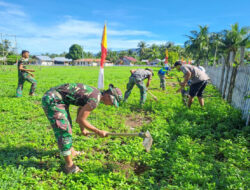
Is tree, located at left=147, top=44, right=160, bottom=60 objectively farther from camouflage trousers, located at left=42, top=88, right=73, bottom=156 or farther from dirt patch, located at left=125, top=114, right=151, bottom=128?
camouflage trousers, located at left=42, top=88, right=73, bottom=156

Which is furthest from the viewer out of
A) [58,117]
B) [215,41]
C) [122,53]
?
[122,53]

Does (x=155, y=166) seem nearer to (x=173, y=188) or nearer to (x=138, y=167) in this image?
(x=138, y=167)

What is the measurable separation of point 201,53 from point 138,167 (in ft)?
153

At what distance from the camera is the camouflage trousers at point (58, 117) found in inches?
103

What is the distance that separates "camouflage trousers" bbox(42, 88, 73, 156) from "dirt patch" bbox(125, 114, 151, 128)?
245cm

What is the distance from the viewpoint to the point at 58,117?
8.64 ft

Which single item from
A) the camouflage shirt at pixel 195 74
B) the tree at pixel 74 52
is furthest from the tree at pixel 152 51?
the camouflage shirt at pixel 195 74

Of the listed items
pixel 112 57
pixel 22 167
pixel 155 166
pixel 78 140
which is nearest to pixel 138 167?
pixel 155 166

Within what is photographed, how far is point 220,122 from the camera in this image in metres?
4.84

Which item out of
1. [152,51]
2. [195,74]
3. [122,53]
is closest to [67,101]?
[195,74]

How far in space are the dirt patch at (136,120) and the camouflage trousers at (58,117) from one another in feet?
8.05

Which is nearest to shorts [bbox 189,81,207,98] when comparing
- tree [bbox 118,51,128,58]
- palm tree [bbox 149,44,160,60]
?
palm tree [bbox 149,44,160,60]

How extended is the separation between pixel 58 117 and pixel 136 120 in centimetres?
308

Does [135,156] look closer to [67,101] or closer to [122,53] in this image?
[67,101]
